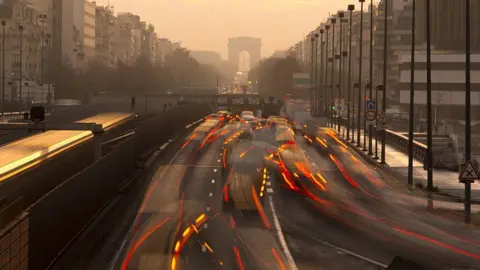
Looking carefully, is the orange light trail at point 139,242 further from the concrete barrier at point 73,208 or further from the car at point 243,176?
the car at point 243,176

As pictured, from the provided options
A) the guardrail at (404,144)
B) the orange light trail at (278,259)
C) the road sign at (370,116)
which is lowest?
the orange light trail at (278,259)

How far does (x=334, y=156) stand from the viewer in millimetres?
62375

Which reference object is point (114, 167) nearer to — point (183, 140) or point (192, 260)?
point (192, 260)

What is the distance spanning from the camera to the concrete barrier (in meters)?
18.5

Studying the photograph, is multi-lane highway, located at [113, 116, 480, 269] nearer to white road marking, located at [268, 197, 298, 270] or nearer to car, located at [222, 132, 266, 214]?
white road marking, located at [268, 197, 298, 270]

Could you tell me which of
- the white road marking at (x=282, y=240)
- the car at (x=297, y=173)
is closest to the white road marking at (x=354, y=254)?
the white road marking at (x=282, y=240)

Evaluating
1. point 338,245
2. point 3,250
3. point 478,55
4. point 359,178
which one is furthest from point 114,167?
point 478,55

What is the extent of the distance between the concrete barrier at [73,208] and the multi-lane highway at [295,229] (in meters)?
1.56

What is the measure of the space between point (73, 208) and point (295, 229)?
8.78m

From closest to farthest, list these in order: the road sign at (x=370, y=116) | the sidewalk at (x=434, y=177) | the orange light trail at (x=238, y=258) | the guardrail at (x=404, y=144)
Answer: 1. the orange light trail at (x=238, y=258)
2. the sidewalk at (x=434, y=177)
3. the guardrail at (x=404, y=144)
4. the road sign at (x=370, y=116)

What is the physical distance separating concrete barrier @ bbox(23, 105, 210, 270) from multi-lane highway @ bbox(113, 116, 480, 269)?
5.11 feet

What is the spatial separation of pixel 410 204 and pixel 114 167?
44.4 ft

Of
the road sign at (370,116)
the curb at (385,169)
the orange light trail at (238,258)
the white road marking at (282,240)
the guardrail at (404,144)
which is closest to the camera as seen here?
the orange light trail at (238,258)

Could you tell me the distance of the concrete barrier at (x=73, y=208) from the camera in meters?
18.5
